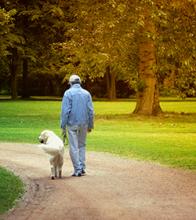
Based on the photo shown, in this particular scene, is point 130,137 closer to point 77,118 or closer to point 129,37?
point 129,37

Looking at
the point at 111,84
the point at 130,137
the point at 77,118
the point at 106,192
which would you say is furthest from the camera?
the point at 111,84

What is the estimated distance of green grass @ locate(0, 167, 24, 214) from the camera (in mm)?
12234

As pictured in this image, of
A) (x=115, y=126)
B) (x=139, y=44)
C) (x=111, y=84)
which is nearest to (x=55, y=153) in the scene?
(x=115, y=126)

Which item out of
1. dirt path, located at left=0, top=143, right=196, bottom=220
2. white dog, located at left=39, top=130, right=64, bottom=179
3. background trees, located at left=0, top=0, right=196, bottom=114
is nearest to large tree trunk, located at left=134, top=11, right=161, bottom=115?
background trees, located at left=0, top=0, right=196, bottom=114

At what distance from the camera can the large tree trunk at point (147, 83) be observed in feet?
133

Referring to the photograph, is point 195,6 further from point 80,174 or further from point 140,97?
point 80,174

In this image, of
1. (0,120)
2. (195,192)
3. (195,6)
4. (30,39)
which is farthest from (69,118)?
(30,39)

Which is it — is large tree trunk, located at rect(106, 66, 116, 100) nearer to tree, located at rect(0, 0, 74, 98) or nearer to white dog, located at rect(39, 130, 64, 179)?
tree, located at rect(0, 0, 74, 98)

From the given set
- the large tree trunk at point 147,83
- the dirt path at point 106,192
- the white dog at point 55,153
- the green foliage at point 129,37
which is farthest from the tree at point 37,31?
the white dog at point 55,153

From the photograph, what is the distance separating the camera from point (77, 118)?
53.9 ft

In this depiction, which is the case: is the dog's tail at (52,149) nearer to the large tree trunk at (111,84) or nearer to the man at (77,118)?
the man at (77,118)

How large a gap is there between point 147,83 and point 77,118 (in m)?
24.8

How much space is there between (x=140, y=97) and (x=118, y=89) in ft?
144

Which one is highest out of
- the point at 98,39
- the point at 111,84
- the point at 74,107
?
the point at 98,39
